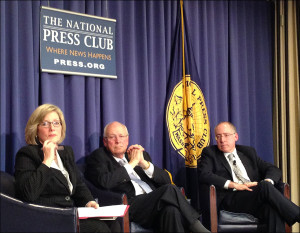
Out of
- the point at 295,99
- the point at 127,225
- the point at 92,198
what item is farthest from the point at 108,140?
the point at 295,99

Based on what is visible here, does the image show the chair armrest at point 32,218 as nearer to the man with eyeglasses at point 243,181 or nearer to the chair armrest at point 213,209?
the chair armrest at point 213,209

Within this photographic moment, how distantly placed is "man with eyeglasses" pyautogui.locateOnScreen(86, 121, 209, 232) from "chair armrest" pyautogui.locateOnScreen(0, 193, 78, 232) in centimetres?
90

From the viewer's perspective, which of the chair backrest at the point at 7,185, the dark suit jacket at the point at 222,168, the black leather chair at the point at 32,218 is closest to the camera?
the black leather chair at the point at 32,218

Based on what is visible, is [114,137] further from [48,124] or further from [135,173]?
[48,124]

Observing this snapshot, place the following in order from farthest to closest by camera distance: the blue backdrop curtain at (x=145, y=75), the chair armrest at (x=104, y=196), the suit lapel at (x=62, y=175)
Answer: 1. the blue backdrop curtain at (x=145, y=75)
2. the chair armrest at (x=104, y=196)
3. the suit lapel at (x=62, y=175)

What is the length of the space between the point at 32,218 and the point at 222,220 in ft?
5.95

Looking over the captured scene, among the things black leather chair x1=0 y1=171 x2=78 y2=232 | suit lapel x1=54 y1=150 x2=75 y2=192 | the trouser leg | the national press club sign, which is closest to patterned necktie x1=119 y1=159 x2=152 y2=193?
the trouser leg

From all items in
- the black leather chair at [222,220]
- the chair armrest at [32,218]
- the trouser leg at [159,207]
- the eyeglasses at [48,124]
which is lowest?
the black leather chair at [222,220]

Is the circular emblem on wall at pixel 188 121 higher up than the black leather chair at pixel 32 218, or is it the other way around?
the circular emblem on wall at pixel 188 121

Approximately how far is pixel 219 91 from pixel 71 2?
204 cm

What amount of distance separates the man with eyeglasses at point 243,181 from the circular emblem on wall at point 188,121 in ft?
0.77

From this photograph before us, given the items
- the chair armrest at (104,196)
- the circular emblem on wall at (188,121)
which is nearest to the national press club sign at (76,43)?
the circular emblem on wall at (188,121)

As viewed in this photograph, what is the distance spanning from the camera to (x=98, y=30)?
3795 mm

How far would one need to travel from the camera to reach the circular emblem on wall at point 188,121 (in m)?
4.15
